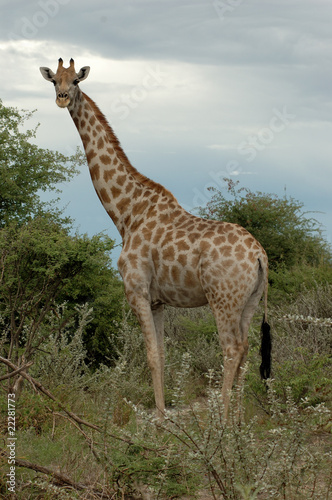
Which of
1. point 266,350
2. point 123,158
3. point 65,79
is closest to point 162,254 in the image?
point 123,158

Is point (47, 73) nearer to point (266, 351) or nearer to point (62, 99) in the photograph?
point (62, 99)

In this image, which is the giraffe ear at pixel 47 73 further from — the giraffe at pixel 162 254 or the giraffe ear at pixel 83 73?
the giraffe ear at pixel 83 73

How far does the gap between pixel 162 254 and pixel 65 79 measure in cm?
232

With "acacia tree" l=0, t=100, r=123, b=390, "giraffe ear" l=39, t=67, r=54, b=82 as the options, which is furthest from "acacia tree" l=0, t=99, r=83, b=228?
"giraffe ear" l=39, t=67, r=54, b=82

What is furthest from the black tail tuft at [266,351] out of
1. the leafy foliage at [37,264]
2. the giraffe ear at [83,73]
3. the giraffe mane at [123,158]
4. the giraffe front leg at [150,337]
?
the giraffe ear at [83,73]

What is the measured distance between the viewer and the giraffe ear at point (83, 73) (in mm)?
7012

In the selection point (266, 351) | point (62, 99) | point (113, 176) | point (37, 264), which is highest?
point (62, 99)

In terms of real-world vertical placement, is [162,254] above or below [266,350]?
Result: above

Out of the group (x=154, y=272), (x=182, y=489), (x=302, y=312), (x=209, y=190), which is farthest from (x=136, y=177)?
(x=209, y=190)

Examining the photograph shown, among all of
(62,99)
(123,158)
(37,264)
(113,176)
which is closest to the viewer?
(62,99)

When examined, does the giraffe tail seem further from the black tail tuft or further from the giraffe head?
the giraffe head

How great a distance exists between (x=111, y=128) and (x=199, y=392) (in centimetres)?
411

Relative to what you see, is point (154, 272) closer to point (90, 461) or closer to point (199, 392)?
point (90, 461)

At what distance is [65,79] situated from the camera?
697 centimetres
